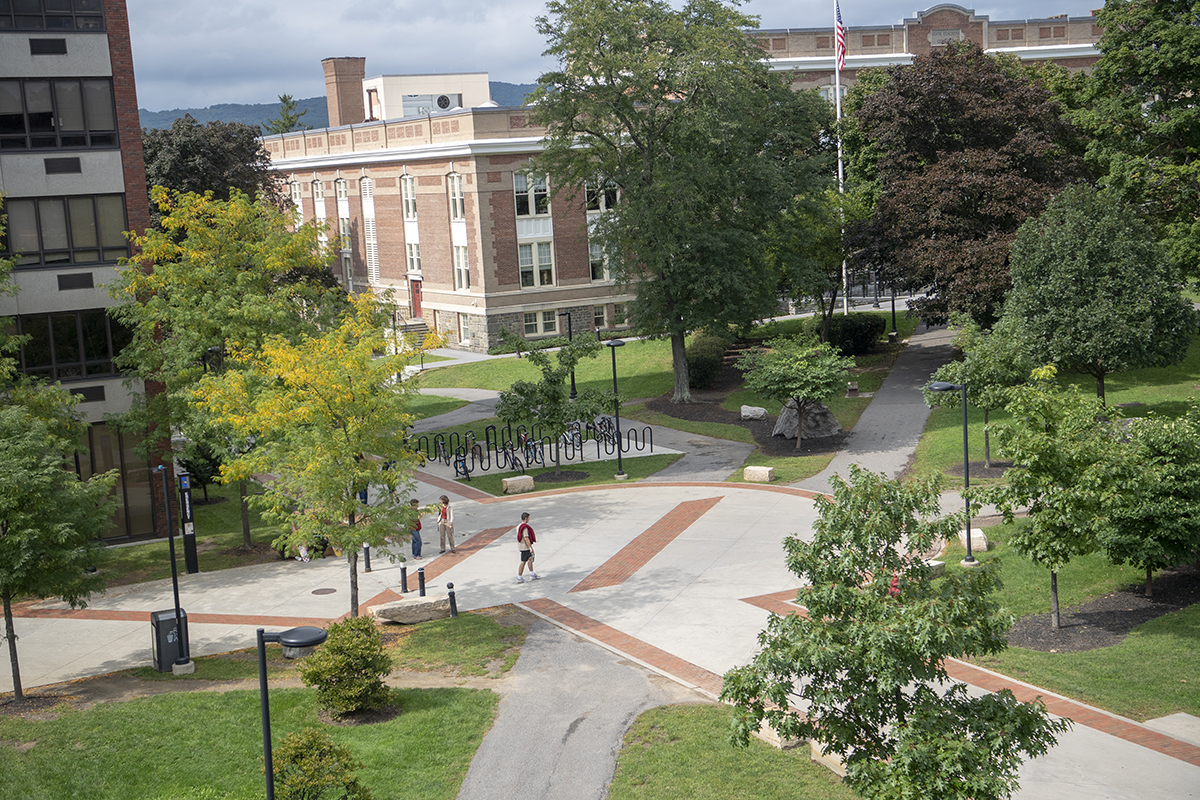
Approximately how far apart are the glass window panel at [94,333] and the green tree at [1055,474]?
21479 millimetres

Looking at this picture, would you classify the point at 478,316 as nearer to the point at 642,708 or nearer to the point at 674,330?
the point at 674,330

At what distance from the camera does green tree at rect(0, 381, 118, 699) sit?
1563cm

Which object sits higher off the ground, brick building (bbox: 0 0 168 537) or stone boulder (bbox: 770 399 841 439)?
brick building (bbox: 0 0 168 537)

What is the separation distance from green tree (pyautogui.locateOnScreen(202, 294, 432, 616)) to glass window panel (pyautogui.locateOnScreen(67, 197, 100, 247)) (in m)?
10.2

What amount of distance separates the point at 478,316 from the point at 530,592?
1310 inches

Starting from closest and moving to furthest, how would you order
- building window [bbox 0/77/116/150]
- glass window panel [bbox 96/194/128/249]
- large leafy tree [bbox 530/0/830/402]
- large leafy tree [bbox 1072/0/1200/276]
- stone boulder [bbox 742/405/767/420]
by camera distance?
building window [bbox 0/77/116/150] < glass window panel [bbox 96/194/128/249] < large leafy tree [bbox 1072/0/1200/276] < large leafy tree [bbox 530/0/830/402] < stone boulder [bbox 742/405/767/420]

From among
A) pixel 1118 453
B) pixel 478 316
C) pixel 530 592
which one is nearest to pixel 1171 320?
pixel 1118 453

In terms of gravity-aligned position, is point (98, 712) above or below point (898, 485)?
below

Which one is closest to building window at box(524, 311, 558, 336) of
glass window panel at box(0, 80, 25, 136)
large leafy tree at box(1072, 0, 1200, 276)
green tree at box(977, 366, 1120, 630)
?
large leafy tree at box(1072, 0, 1200, 276)

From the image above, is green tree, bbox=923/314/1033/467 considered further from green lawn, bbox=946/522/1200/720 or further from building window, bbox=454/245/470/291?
building window, bbox=454/245/470/291

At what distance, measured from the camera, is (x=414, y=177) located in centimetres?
5694

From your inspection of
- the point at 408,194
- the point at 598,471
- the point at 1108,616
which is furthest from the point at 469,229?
the point at 1108,616

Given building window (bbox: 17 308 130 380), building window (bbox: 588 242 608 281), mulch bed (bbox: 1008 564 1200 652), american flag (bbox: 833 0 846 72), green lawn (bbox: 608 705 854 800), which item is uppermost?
american flag (bbox: 833 0 846 72)

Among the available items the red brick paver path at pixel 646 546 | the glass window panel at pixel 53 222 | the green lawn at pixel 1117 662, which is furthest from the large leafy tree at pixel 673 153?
the green lawn at pixel 1117 662
